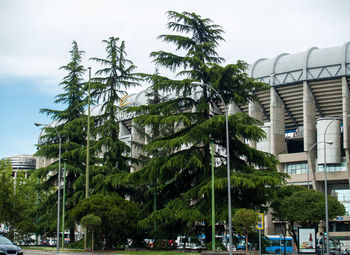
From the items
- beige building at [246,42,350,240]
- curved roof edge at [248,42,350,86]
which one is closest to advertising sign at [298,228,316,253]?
beige building at [246,42,350,240]

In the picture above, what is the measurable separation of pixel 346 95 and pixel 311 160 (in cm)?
1027

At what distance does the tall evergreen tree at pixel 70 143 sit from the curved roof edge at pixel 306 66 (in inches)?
1142

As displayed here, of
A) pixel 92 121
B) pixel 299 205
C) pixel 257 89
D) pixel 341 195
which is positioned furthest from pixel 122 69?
pixel 341 195

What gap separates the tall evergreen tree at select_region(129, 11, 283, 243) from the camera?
1292 inches

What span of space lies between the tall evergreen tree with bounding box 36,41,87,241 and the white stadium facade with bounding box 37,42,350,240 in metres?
25.2

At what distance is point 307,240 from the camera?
106 ft

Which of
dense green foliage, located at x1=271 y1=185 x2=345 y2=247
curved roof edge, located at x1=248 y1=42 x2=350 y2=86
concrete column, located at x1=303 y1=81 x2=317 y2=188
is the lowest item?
dense green foliage, located at x1=271 y1=185 x2=345 y2=247

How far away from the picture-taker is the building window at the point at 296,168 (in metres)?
69.6

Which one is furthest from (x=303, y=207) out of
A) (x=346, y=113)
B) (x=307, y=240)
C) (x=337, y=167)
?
(x=337, y=167)

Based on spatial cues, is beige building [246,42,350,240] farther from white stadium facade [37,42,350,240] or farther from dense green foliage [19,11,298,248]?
dense green foliage [19,11,298,248]

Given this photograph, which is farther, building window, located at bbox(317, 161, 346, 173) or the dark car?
building window, located at bbox(317, 161, 346, 173)

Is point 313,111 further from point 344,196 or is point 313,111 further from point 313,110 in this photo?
point 344,196

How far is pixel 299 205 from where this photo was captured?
42.2 meters

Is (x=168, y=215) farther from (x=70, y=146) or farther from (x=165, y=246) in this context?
(x=70, y=146)
